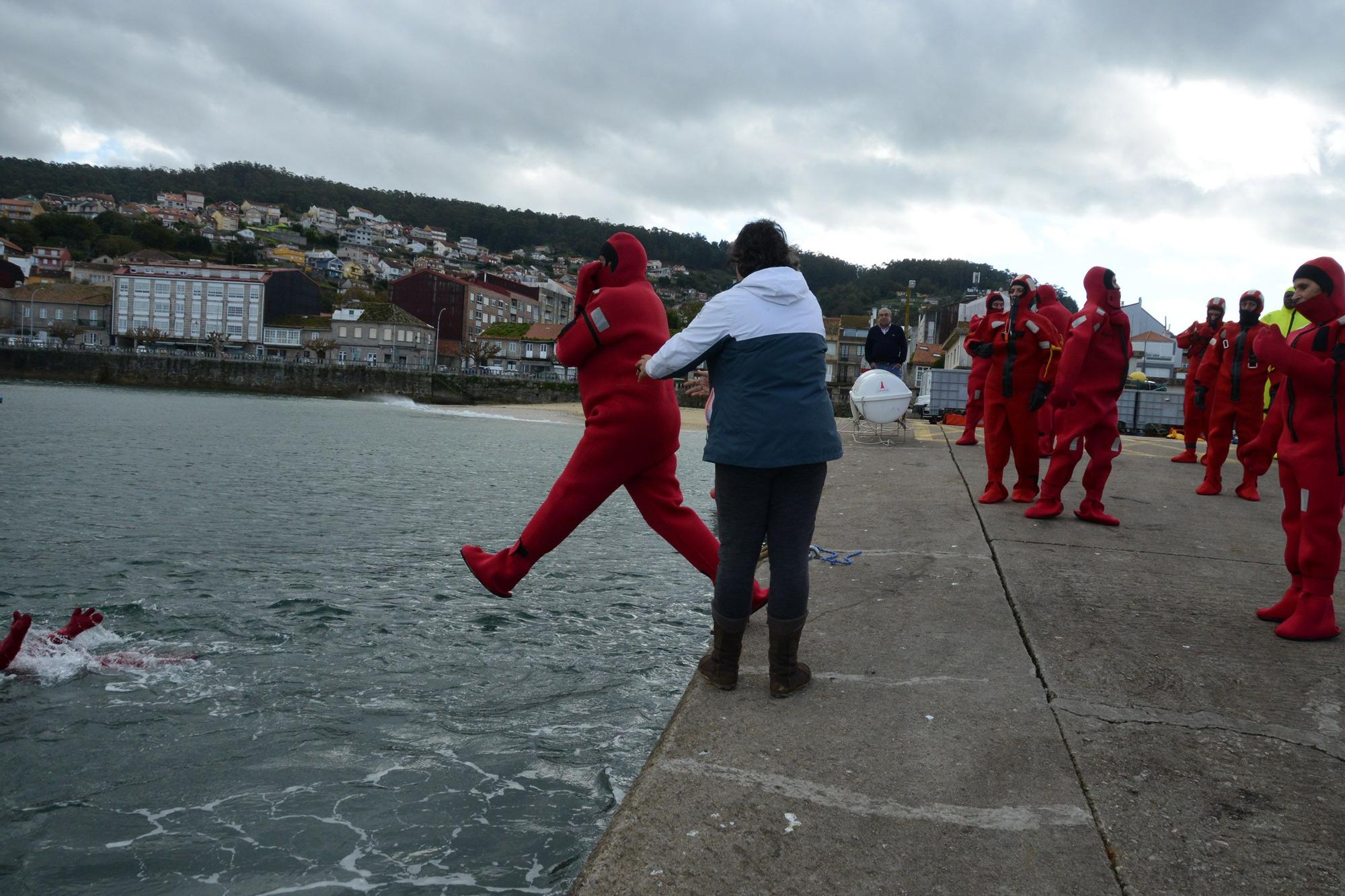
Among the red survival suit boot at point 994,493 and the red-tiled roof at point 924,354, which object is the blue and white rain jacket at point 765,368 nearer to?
the red survival suit boot at point 994,493

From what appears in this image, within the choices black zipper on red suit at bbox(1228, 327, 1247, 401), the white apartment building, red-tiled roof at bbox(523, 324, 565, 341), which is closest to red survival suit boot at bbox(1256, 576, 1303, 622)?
black zipper on red suit at bbox(1228, 327, 1247, 401)

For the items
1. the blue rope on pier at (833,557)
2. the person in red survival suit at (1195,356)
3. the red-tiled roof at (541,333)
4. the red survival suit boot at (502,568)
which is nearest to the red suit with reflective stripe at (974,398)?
the person in red survival suit at (1195,356)

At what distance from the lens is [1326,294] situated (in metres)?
4.33

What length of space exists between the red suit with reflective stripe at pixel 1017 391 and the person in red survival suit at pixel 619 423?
432cm

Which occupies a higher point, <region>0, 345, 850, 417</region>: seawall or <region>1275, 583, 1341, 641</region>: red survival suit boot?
<region>1275, 583, 1341, 641</region>: red survival suit boot

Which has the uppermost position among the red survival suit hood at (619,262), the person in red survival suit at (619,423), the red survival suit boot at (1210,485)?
the red survival suit hood at (619,262)

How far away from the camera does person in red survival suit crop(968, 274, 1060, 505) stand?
779 cm

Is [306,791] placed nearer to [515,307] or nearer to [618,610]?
[618,610]

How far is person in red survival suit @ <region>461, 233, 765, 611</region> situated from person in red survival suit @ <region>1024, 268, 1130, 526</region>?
3.77 meters

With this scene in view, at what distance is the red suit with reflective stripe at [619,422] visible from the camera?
13.8ft

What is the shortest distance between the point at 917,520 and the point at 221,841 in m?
5.62

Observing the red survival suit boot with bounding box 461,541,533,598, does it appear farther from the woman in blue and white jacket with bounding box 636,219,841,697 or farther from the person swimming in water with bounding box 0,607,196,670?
the person swimming in water with bounding box 0,607,196,670

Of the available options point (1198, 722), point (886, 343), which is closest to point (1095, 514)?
point (1198, 722)

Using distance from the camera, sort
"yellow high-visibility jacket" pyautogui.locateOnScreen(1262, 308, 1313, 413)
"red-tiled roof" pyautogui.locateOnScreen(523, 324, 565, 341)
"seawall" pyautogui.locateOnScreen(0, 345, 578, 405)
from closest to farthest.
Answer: "yellow high-visibility jacket" pyautogui.locateOnScreen(1262, 308, 1313, 413) < "seawall" pyautogui.locateOnScreen(0, 345, 578, 405) < "red-tiled roof" pyautogui.locateOnScreen(523, 324, 565, 341)
